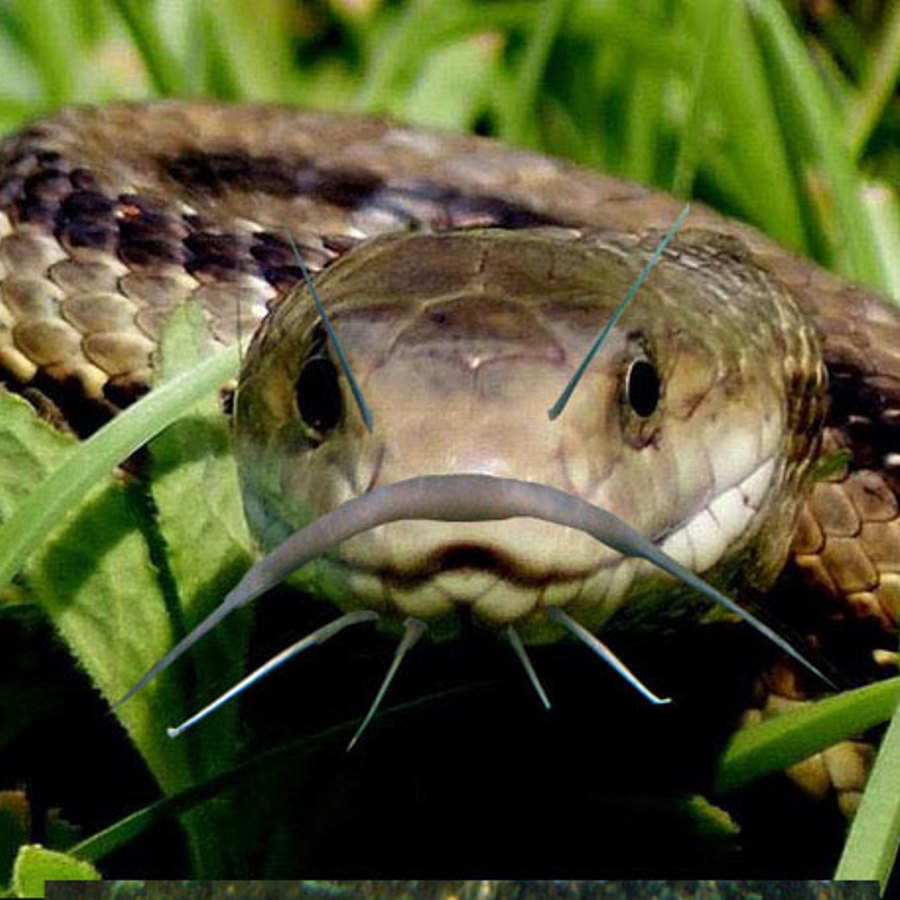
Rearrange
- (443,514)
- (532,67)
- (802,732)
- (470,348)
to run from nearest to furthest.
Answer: (443,514) → (470,348) → (802,732) → (532,67)

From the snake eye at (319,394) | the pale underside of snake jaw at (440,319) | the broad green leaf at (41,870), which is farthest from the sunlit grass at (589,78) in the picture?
the broad green leaf at (41,870)

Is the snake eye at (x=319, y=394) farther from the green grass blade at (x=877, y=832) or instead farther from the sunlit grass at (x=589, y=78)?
the sunlit grass at (x=589, y=78)

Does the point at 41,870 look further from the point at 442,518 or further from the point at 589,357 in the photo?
the point at 589,357

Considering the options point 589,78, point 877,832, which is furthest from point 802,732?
point 589,78

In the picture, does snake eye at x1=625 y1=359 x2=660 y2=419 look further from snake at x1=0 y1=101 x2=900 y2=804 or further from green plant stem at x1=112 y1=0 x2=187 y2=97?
green plant stem at x1=112 y1=0 x2=187 y2=97

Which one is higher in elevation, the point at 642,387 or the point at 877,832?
the point at 642,387

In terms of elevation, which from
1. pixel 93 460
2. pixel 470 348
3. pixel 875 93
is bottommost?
pixel 875 93

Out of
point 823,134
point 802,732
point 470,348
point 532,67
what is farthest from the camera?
point 532,67
